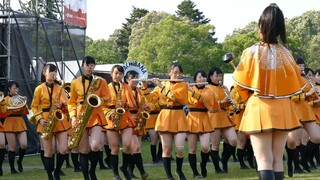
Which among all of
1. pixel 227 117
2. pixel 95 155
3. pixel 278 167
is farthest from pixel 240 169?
pixel 278 167

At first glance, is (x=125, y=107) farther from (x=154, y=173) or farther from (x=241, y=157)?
(x=241, y=157)

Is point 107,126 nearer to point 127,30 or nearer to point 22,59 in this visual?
point 22,59

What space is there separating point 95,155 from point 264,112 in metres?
4.70

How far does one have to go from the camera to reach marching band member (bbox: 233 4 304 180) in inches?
238

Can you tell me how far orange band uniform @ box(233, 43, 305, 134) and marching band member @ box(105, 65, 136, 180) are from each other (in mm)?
4883

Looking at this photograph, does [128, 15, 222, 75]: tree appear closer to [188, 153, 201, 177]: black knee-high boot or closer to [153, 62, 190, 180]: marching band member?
[188, 153, 201, 177]: black knee-high boot

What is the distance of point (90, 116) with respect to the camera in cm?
981

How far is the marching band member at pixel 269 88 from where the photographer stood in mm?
6055

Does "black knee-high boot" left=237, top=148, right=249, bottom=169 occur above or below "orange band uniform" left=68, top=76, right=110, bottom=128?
below

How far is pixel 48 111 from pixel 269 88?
5.88 m

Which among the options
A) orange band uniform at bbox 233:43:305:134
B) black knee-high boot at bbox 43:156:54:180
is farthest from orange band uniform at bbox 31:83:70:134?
orange band uniform at bbox 233:43:305:134

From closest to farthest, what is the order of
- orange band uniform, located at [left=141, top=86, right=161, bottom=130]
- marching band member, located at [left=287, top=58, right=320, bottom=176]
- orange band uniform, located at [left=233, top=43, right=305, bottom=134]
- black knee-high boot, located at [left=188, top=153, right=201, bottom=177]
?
orange band uniform, located at [left=233, top=43, right=305, bottom=134] → marching band member, located at [left=287, top=58, right=320, bottom=176] → black knee-high boot, located at [left=188, top=153, right=201, bottom=177] → orange band uniform, located at [left=141, top=86, right=161, bottom=130]

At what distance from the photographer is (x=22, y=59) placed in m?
18.6

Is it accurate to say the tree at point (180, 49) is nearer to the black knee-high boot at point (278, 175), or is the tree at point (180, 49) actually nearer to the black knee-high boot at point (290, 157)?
the black knee-high boot at point (290, 157)
